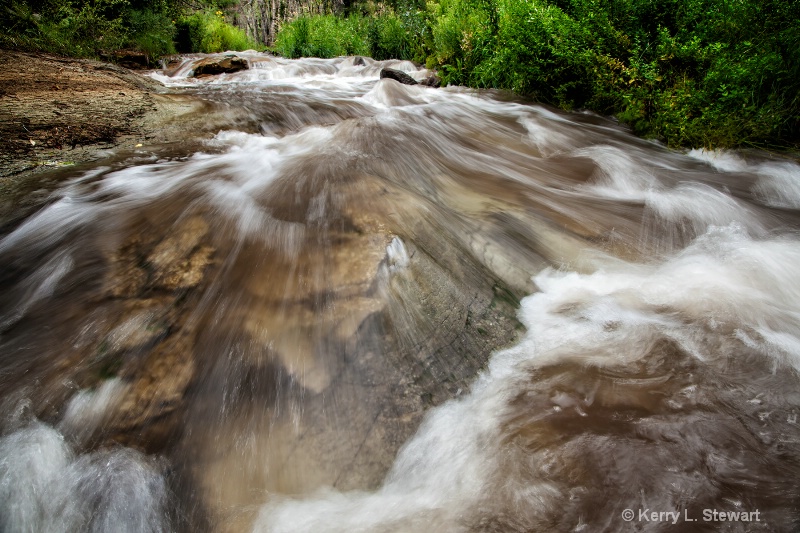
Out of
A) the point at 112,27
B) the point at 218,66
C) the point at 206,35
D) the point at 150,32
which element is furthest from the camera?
the point at 206,35

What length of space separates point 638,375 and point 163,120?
5.44 m

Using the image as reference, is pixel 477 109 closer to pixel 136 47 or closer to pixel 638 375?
pixel 638 375

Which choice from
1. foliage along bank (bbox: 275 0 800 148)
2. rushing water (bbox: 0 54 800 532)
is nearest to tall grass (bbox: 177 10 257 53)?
foliage along bank (bbox: 275 0 800 148)

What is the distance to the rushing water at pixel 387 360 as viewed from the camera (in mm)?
1395

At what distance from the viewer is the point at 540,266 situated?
2.49 meters

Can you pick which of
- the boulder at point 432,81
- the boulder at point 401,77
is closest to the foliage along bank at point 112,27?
the boulder at point 401,77

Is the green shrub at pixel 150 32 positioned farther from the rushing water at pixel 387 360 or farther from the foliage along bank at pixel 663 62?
the rushing water at pixel 387 360

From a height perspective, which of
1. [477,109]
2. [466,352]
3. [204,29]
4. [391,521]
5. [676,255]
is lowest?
[391,521]

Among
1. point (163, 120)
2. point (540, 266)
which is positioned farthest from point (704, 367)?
point (163, 120)

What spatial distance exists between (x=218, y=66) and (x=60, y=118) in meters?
8.64

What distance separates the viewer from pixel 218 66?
11.6m

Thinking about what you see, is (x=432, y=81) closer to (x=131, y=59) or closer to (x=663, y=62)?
(x=663, y=62)

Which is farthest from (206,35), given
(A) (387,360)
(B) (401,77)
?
(A) (387,360)

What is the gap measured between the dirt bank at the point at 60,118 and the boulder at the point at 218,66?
214 inches
